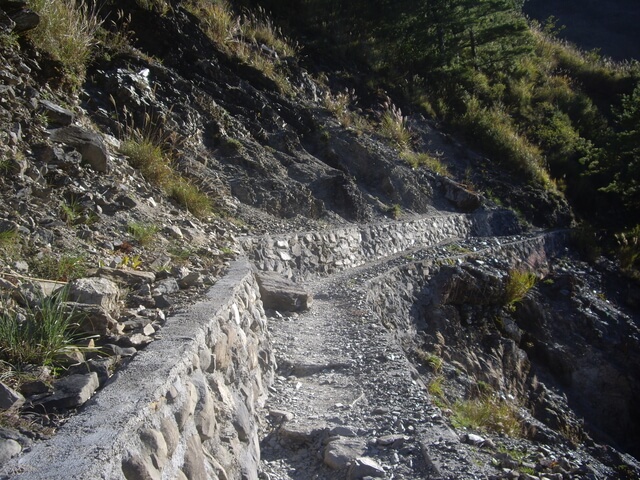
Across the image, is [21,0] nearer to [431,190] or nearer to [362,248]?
[362,248]

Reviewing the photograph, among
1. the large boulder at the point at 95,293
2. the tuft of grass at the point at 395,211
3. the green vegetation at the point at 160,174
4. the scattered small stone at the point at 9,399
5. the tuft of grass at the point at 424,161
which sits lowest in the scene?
the scattered small stone at the point at 9,399

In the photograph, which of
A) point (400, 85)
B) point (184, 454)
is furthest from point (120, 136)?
point (400, 85)

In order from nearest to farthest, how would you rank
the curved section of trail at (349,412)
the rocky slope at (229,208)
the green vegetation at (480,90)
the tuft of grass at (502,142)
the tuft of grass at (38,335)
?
the tuft of grass at (38,335), the curved section of trail at (349,412), the rocky slope at (229,208), the green vegetation at (480,90), the tuft of grass at (502,142)

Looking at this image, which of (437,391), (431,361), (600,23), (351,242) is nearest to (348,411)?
(437,391)

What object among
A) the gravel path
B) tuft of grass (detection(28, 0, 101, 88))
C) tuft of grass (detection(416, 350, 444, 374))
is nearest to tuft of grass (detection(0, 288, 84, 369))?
the gravel path

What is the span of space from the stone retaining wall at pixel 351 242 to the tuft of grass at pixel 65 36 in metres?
3.03

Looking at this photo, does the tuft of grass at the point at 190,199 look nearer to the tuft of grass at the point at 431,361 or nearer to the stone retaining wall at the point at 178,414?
the stone retaining wall at the point at 178,414

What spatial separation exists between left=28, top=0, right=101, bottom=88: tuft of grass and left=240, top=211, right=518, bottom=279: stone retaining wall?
3035 millimetres

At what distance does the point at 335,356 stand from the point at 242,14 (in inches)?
399

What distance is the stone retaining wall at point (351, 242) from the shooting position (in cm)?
676

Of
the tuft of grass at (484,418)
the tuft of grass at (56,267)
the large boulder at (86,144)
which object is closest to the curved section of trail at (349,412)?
the tuft of grass at (484,418)

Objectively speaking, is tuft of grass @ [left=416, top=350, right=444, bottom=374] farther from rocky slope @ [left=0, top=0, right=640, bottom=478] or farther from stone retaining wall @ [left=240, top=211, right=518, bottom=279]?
stone retaining wall @ [left=240, top=211, right=518, bottom=279]

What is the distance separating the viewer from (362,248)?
28.8 ft

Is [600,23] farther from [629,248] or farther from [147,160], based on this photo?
[147,160]
